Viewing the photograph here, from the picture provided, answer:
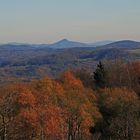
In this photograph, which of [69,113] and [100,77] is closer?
[69,113]

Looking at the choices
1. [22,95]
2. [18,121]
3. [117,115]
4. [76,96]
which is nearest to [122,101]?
[117,115]

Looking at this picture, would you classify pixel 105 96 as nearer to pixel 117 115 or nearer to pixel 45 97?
pixel 117 115

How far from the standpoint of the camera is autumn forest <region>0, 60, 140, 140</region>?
5034 centimetres

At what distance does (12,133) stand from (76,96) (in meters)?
20.2

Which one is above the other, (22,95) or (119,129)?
(22,95)

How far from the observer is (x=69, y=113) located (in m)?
59.4

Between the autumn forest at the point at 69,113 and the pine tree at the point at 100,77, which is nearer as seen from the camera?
the autumn forest at the point at 69,113

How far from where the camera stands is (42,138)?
1983 inches

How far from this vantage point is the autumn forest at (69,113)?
50.3m

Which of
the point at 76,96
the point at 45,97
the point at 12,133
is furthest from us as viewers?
the point at 76,96

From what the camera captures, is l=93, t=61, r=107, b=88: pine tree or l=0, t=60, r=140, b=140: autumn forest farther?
l=93, t=61, r=107, b=88: pine tree

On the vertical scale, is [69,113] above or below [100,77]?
below

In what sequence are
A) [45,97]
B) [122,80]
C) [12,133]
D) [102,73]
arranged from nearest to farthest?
[12,133] < [45,97] < [102,73] < [122,80]

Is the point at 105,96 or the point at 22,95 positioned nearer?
the point at 22,95
